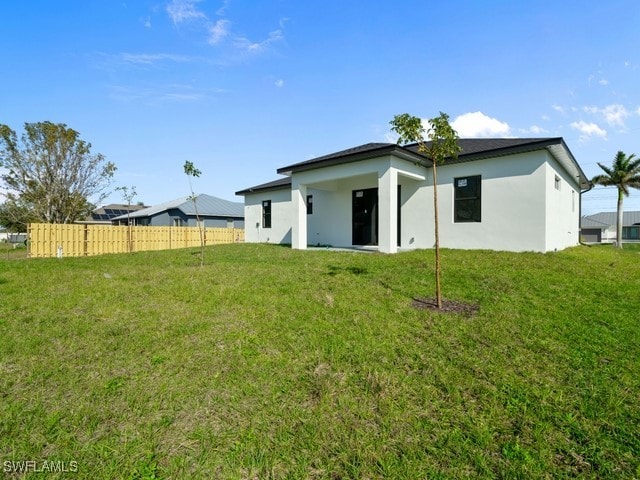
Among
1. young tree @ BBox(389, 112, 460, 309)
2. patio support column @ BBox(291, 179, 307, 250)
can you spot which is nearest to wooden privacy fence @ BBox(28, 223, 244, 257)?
patio support column @ BBox(291, 179, 307, 250)

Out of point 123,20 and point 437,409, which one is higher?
point 123,20

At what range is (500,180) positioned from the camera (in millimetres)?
9266

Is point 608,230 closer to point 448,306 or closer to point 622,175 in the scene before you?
point 622,175

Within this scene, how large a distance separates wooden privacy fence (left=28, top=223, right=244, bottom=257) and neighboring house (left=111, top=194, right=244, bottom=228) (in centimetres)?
1021

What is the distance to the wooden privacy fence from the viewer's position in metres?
12.5

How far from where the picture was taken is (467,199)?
994cm

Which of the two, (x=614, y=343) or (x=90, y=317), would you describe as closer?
(x=614, y=343)

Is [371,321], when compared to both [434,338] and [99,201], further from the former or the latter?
[99,201]

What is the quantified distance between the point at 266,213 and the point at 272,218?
698mm

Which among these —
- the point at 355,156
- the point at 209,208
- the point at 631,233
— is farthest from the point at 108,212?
the point at 631,233

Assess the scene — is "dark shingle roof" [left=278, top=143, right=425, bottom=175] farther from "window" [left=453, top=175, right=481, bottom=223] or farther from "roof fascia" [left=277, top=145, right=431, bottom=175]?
"window" [left=453, top=175, right=481, bottom=223]

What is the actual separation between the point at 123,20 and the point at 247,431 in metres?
9.55

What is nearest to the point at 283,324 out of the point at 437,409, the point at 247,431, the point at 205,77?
the point at 247,431

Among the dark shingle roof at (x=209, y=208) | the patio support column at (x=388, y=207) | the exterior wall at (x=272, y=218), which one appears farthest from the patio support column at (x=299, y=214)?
the dark shingle roof at (x=209, y=208)
